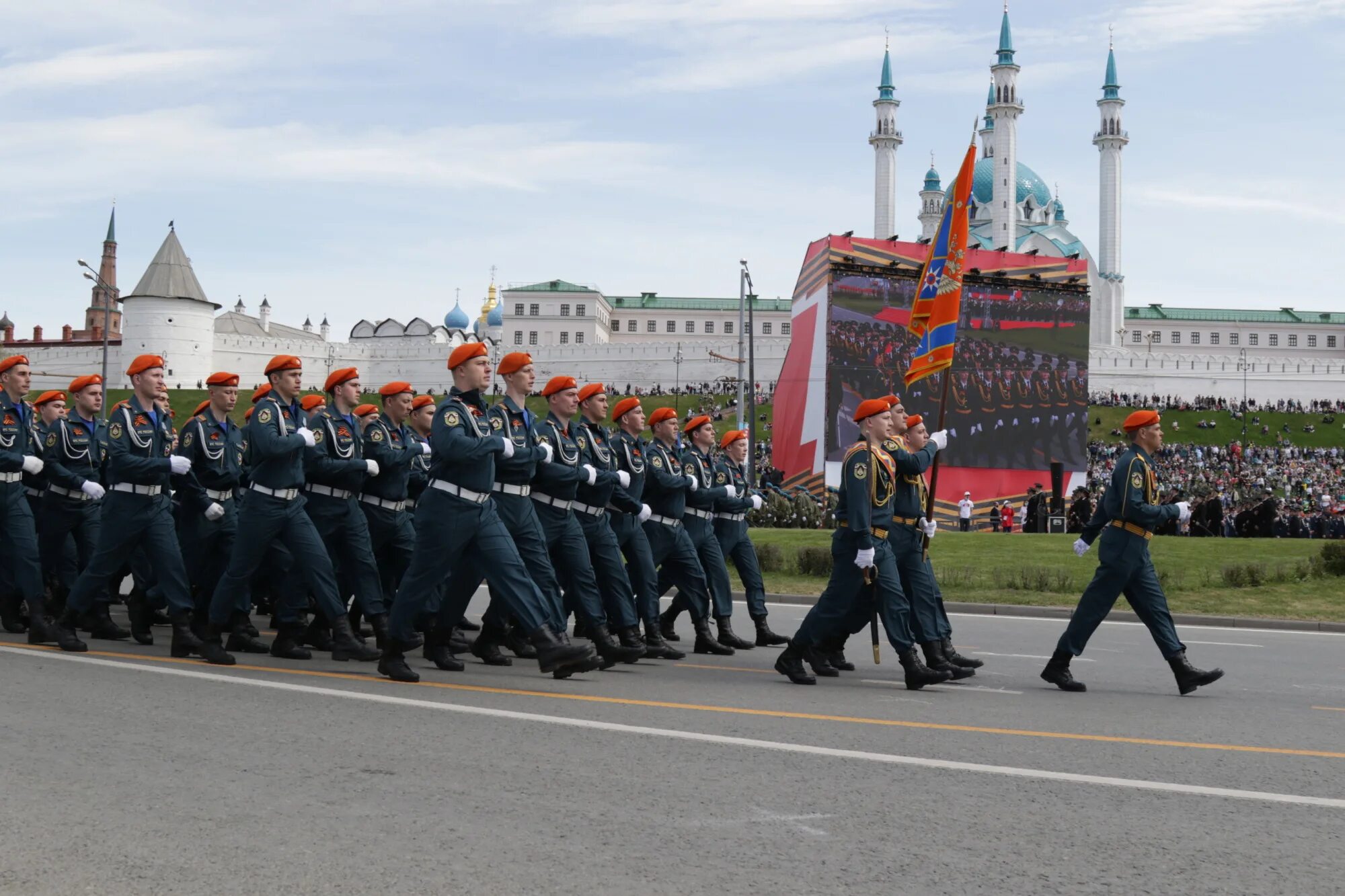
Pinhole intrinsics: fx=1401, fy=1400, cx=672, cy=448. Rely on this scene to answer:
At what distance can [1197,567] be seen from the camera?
63.8 ft

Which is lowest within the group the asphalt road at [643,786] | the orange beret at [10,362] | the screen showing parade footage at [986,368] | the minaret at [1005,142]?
the asphalt road at [643,786]

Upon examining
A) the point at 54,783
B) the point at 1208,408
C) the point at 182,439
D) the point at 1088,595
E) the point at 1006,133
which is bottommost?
the point at 54,783

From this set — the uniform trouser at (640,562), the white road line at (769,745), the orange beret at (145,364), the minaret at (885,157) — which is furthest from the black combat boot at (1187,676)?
the minaret at (885,157)

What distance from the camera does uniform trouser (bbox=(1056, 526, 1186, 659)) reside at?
9.14m

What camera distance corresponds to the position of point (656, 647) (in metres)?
10.6

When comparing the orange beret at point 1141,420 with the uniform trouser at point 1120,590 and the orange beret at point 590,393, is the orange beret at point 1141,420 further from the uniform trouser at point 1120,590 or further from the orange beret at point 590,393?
the orange beret at point 590,393

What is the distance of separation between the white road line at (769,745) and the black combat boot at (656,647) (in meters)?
3.01

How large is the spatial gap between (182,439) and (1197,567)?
14395 mm

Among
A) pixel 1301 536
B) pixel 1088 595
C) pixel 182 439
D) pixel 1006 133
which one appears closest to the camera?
pixel 1088 595

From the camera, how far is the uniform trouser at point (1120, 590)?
9.14m

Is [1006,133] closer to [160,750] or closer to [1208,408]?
[1208,408]

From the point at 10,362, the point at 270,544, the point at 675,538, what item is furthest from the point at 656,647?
the point at 10,362

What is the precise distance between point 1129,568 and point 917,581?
142 centimetres

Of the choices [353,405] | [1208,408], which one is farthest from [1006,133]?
[353,405]
